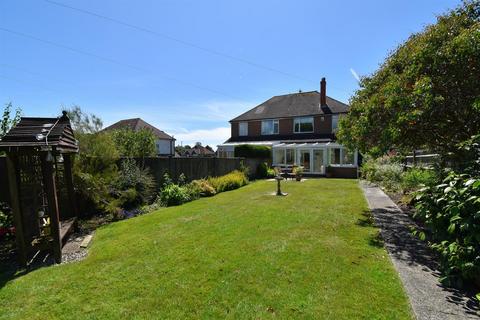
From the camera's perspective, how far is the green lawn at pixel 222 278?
338cm

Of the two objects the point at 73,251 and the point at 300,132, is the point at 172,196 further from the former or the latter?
the point at 300,132

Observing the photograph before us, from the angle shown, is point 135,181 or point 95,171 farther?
point 135,181

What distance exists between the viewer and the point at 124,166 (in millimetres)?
9969

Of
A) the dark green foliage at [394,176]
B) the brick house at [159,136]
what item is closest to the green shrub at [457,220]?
the dark green foliage at [394,176]

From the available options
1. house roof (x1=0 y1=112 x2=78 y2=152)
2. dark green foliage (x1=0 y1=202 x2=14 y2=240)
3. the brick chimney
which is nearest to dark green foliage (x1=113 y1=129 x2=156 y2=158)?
dark green foliage (x1=0 y1=202 x2=14 y2=240)

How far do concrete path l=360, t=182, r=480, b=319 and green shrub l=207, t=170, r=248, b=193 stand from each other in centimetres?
879

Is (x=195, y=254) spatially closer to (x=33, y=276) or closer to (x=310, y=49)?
(x=33, y=276)

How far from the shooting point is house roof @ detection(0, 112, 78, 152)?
4.93m

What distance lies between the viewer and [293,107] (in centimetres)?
3177

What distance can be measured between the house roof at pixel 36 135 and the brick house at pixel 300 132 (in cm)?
2120

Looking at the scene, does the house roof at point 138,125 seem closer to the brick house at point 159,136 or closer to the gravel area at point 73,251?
the brick house at point 159,136

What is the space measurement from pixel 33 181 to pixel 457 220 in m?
7.68

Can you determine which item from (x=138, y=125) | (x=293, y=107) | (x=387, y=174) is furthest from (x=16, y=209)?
(x=138, y=125)

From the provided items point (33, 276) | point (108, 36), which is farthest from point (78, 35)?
point (33, 276)
